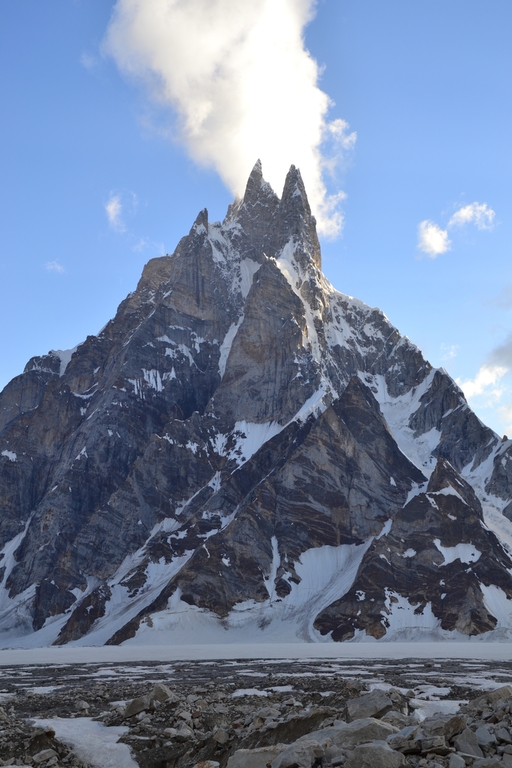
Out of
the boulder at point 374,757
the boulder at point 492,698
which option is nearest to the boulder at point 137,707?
the boulder at point 492,698

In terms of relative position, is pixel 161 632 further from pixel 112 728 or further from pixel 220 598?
pixel 112 728

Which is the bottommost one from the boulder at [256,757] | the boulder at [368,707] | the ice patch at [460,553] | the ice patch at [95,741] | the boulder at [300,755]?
the ice patch at [95,741]

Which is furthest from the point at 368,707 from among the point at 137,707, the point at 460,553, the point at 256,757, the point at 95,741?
the point at 460,553

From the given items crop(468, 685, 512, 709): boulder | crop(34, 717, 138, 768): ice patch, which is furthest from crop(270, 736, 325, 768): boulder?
crop(468, 685, 512, 709): boulder

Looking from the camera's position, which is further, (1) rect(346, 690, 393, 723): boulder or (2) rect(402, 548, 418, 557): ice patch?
(2) rect(402, 548, 418, 557): ice patch

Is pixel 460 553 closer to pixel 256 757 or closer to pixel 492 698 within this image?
pixel 492 698

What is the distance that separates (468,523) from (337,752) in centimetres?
18882

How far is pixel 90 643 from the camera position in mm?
178875

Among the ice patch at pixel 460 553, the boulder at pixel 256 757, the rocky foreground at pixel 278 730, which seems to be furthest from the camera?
the ice patch at pixel 460 553

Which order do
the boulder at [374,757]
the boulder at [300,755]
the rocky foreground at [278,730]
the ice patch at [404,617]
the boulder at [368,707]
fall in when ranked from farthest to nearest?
the ice patch at [404,617]
the boulder at [368,707]
the rocky foreground at [278,730]
the boulder at [300,755]
the boulder at [374,757]

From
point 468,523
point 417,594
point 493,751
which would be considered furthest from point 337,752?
point 468,523

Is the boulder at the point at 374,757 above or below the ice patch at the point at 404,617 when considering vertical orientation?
below

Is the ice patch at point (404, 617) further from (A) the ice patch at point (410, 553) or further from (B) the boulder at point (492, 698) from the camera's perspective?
(B) the boulder at point (492, 698)

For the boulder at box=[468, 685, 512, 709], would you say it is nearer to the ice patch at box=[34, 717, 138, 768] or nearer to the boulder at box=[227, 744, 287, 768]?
the boulder at box=[227, 744, 287, 768]
